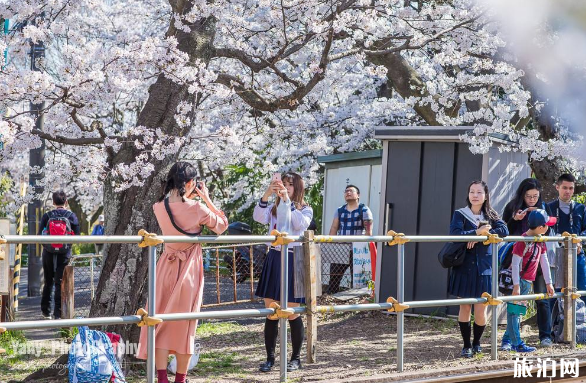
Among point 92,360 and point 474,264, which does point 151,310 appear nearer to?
point 92,360

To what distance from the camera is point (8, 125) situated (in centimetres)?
675

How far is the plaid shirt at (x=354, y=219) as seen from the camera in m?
11.4

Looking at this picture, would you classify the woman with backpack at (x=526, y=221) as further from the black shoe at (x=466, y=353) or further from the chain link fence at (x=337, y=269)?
the chain link fence at (x=337, y=269)

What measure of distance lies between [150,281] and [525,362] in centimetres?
364

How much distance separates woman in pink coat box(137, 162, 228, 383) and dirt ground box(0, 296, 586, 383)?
0.93 m

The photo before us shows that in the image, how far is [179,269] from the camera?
6242 millimetres

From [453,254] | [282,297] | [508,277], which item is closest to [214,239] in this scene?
[282,297]

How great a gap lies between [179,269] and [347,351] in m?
3.10

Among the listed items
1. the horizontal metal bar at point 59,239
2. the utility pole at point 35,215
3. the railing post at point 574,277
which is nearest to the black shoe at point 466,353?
the railing post at point 574,277

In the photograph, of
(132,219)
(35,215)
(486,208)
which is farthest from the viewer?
(35,215)

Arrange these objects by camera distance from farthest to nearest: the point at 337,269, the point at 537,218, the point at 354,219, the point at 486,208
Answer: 1. the point at 337,269
2. the point at 354,219
3. the point at 537,218
4. the point at 486,208

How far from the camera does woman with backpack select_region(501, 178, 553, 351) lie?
345 inches

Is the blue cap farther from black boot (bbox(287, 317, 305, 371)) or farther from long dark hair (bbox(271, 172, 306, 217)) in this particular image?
black boot (bbox(287, 317, 305, 371))

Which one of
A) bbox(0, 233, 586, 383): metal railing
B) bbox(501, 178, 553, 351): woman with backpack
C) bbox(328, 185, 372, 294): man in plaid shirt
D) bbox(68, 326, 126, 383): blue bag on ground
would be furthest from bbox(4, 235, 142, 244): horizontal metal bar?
bbox(328, 185, 372, 294): man in plaid shirt
